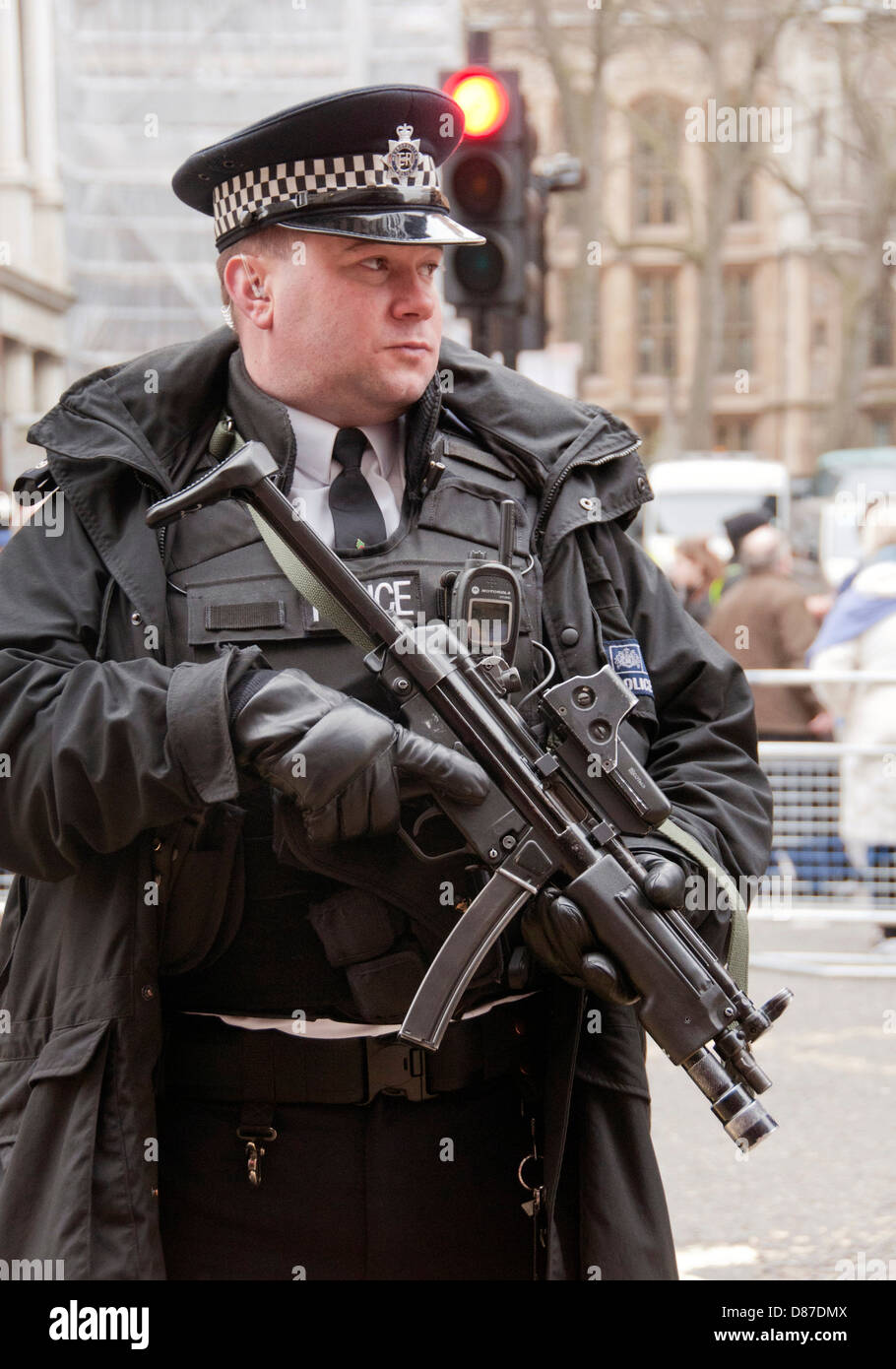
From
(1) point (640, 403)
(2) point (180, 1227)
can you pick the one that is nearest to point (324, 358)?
(2) point (180, 1227)

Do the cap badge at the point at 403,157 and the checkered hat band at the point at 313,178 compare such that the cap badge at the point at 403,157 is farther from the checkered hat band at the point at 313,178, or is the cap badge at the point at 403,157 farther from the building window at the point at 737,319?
the building window at the point at 737,319

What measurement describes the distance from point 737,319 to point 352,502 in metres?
46.1

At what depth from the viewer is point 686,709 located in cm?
254

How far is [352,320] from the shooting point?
2357 mm

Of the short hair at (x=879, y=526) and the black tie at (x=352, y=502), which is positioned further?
the short hair at (x=879, y=526)

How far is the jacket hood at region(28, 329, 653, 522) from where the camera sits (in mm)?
2391

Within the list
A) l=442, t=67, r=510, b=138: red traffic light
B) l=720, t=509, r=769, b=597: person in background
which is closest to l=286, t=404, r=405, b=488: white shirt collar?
l=442, t=67, r=510, b=138: red traffic light

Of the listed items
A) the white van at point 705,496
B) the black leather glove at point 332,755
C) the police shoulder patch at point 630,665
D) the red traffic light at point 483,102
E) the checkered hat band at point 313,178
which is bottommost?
the black leather glove at point 332,755

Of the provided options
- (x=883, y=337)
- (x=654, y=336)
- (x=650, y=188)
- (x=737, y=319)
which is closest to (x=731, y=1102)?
(x=654, y=336)

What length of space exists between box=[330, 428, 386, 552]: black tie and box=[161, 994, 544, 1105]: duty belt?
69 cm

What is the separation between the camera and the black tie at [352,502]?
2461 mm

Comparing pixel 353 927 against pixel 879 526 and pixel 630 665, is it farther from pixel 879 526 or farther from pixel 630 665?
pixel 879 526

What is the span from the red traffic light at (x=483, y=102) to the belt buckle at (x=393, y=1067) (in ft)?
16.1

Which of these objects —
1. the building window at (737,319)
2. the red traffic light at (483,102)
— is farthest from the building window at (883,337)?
the red traffic light at (483,102)
